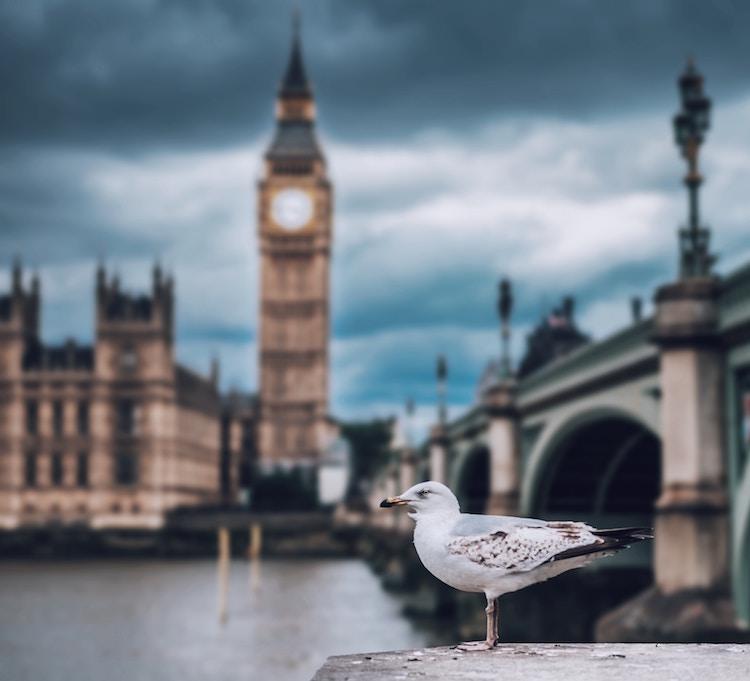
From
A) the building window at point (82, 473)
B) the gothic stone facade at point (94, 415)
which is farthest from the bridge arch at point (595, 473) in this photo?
the building window at point (82, 473)

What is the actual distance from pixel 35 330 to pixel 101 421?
31.5ft

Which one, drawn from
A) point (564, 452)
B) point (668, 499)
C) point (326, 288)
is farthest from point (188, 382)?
point (668, 499)

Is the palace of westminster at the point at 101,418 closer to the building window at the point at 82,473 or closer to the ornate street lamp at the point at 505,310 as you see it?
the building window at the point at 82,473

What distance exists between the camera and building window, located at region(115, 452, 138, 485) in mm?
104188

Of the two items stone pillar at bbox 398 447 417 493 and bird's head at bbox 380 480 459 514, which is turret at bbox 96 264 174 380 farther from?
bird's head at bbox 380 480 459 514

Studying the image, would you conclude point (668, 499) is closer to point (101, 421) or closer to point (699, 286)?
point (699, 286)

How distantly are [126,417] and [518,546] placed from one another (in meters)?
103

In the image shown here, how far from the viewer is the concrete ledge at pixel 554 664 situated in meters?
4.37

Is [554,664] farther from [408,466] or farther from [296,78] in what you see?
[296,78]

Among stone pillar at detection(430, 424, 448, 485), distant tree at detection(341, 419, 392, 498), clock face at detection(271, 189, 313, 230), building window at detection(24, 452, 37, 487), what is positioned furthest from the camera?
clock face at detection(271, 189, 313, 230)

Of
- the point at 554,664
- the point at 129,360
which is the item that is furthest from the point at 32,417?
the point at 554,664

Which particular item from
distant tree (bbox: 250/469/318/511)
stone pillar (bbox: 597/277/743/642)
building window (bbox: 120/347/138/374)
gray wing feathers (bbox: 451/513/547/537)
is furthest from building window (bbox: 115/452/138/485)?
gray wing feathers (bbox: 451/513/547/537)

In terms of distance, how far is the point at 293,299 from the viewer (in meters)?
129

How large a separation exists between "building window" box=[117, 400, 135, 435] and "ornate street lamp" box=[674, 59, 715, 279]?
91559 mm
